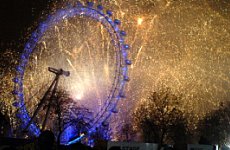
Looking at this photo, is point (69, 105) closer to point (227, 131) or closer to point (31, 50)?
point (31, 50)

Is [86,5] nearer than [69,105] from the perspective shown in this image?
Yes

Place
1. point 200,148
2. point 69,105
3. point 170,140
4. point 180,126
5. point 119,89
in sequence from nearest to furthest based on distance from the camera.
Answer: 1. point 200,148
2. point 119,89
3. point 69,105
4. point 180,126
5. point 170,140

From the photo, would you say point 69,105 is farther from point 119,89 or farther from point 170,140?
point 170,140

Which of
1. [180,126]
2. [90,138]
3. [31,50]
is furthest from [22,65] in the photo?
[180,126]

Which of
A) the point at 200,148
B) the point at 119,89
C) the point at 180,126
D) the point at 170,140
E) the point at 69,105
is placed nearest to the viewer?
the point at 200,148

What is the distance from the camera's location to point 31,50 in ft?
106

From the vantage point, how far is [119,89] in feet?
104

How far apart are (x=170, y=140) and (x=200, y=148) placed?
33388 millimetres

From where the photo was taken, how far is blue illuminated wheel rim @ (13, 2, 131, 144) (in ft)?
104

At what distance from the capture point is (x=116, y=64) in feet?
106

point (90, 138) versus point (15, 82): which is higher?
point (15, 82)

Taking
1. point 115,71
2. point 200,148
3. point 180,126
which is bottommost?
point 200,148

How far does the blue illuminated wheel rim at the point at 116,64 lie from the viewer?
104ft

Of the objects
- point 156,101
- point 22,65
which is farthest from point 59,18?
point 156,101
